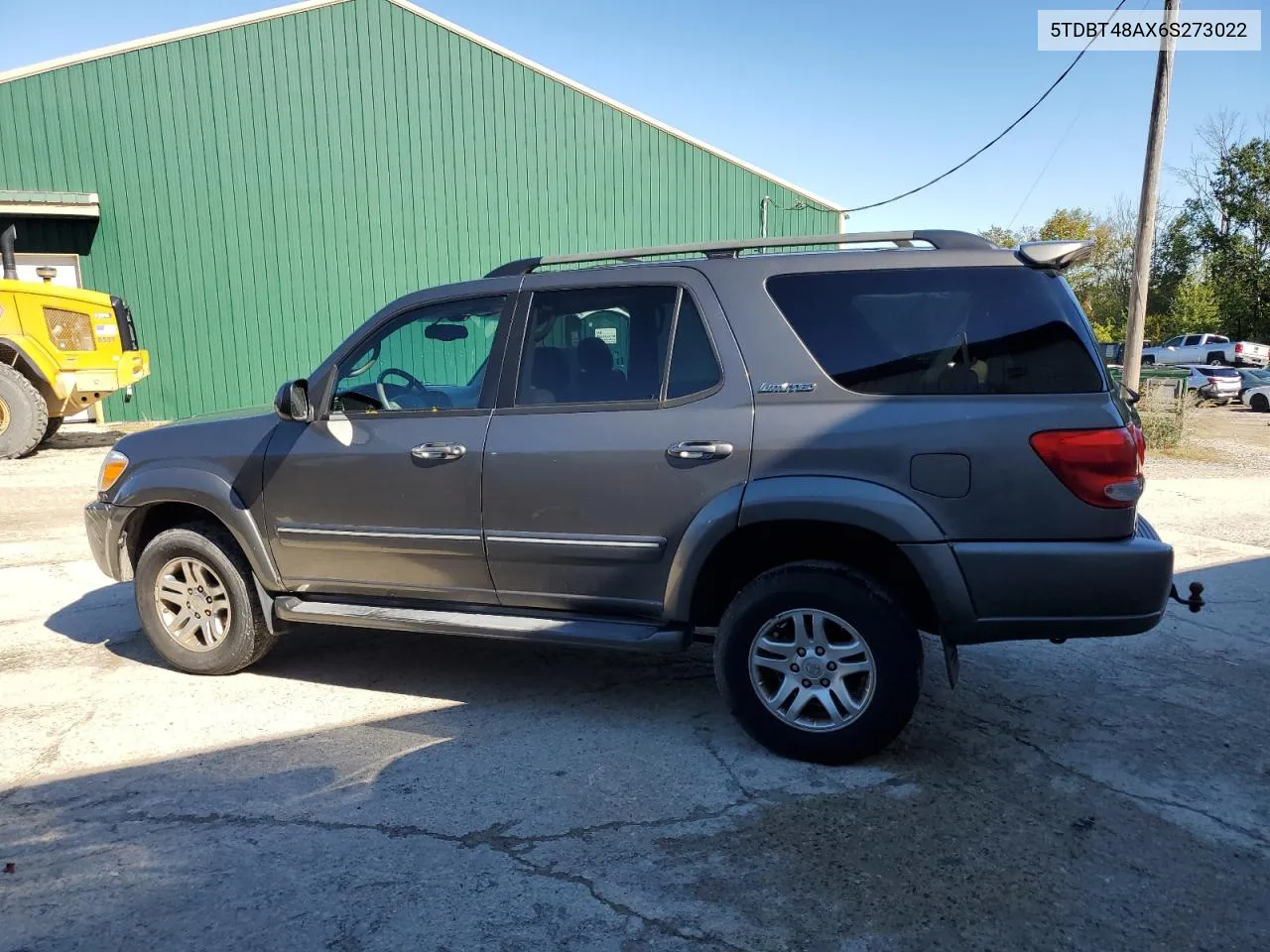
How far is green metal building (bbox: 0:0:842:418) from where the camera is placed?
15203 mm

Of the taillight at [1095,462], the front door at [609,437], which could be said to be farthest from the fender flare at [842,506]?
the taillight at [1095,462]

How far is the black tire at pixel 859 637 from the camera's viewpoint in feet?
11.1

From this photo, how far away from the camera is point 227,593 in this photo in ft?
14.8

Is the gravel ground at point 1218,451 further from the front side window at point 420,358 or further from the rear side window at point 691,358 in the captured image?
the front side window at point 420,358

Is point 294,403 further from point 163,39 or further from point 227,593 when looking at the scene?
point 163,39

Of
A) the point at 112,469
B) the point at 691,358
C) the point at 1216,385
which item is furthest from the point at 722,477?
the point at 1216,385

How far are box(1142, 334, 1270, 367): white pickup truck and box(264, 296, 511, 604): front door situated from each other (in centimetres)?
3631

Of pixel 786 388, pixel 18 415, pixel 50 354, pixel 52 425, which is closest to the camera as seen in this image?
pixel 786 388

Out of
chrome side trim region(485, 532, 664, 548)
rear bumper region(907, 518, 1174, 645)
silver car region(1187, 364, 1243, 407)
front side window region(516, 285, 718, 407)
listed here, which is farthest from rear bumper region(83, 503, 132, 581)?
silver car region(1187, 364, 1243, 407)

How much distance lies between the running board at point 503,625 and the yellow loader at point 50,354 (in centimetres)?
973

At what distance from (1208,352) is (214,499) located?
38.9 meters

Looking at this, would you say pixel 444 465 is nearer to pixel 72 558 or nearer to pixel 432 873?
pixel 432 873

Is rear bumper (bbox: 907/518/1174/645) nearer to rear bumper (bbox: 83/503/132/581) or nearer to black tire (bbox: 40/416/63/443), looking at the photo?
rear bumper (bbox: 83/503/132/581)

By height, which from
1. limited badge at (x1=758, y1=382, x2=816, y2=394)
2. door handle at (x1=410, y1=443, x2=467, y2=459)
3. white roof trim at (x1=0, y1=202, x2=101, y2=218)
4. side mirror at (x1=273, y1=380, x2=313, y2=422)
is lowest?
door handle at (x1=410, y1=443, x2=467, y2=459)
